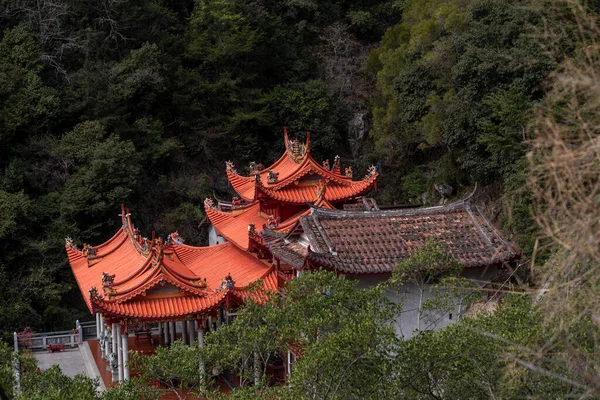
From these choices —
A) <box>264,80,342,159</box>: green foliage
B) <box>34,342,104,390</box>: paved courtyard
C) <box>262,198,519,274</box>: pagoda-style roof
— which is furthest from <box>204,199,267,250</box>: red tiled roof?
<box>264,80,342,159</box>: green foliage

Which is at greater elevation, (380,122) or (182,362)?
(182,362)

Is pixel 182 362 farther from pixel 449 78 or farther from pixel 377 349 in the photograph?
pixel 449 78

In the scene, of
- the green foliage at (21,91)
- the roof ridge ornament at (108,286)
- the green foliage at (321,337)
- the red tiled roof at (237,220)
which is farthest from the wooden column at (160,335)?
the green foliage at (21,91)

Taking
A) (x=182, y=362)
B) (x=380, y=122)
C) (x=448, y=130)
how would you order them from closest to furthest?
(x=182, y=362)
(x=448, y=130)
(x=380, y=122)

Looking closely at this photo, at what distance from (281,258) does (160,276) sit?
9.62ft

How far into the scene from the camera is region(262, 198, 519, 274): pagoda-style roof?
21578mm

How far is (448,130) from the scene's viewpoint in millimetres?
33938

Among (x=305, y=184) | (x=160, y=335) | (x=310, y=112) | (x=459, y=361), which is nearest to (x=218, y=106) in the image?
(x=310, y=112)

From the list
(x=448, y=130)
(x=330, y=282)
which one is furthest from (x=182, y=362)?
(x=448, y=130)

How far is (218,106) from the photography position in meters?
44.9

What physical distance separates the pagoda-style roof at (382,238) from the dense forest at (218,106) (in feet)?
13.8

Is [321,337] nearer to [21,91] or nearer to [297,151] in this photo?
[297,151]

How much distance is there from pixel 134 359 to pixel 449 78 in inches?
836

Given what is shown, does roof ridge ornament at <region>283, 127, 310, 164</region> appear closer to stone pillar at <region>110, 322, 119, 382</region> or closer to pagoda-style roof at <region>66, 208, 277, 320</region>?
pagoda-style roof at <region>66, 208, 277, 320</region>
